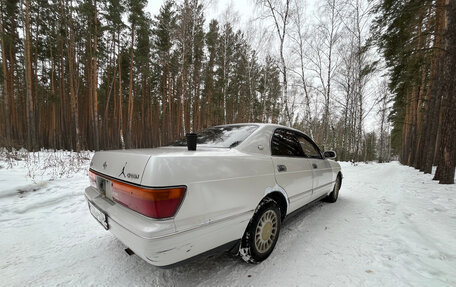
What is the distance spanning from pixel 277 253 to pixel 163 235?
1482mm

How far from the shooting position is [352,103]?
14711 mm

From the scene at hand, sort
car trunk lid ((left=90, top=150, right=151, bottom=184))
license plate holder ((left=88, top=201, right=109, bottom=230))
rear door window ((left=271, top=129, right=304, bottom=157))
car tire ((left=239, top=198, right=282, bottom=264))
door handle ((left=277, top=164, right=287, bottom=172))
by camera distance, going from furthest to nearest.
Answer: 1. rear door window ((left=271, top=129, right=304, bottom=157))
2. door handle ((left=277, top=164, right=287, bottom=172))
3. car tire ((left=239, top=198, right=282, bottom=264))
4. license plate holder ((left=88, top=201, right=109, bottom=230))
5. car trunk lid ((left=90, top=150, right=151, bottom=184))

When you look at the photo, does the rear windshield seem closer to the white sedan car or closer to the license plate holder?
the white sedan car

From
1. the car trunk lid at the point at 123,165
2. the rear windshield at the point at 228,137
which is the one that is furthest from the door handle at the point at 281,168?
the car trunk lid at the point at 123,165

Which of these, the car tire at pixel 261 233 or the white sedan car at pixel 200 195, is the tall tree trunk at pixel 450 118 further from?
the car tire at pixel 261 233

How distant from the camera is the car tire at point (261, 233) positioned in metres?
1.71

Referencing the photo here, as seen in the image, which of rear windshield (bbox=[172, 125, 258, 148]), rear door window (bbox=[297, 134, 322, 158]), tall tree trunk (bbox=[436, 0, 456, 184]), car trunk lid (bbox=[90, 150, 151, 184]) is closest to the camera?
car trunk lid (bbox=[90, 150, 151, 184])

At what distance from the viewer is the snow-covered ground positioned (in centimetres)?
155

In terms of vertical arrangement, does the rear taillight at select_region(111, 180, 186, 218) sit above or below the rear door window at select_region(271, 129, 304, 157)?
below

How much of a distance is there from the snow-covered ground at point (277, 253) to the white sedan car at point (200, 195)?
32 cm

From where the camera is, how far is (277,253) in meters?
1.96

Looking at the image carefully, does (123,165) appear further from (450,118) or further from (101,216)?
(450,118)

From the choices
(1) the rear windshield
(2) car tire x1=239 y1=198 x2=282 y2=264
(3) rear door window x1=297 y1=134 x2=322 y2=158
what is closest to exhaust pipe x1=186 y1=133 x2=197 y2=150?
(1) the rear windshield

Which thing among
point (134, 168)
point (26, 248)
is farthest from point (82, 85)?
point (134, 168)
